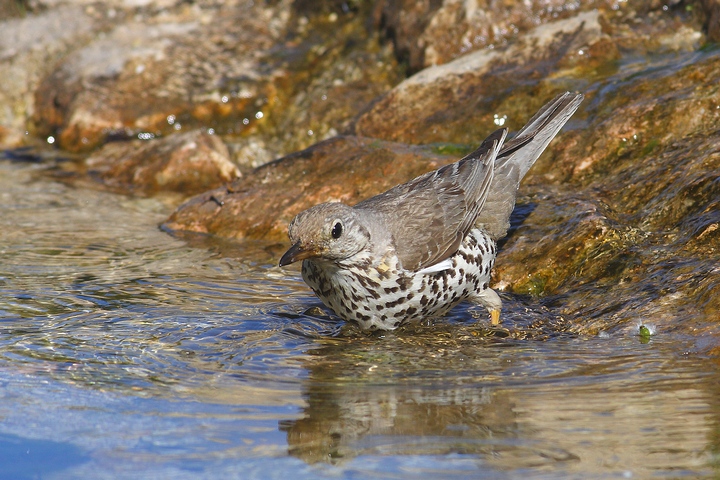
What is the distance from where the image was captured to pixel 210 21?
14789 mm

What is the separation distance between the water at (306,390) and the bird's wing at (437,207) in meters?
0.61

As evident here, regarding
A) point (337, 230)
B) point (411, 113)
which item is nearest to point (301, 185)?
point (411, 113)

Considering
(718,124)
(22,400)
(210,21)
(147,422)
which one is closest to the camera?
(147,422)

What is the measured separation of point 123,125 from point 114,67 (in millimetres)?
1124

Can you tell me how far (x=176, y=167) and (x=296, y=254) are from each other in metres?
6.47

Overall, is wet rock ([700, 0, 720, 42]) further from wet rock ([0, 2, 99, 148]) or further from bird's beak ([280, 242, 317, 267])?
wet rock ([0, 2, 99, 148])

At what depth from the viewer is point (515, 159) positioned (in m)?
7.53

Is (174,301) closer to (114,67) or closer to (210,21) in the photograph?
(114,67)

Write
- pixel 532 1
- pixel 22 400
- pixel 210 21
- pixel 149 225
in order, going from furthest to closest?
pixel 210 21
pixel 532 1
pixel 149 225
pixel 22 400

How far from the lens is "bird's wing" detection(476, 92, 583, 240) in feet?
23.6

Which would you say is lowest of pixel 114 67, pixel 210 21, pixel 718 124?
pixel 718 124

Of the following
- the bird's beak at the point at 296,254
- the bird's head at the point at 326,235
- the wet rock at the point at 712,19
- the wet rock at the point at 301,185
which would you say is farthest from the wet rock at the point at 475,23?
the bird's beak at the point at 296,254

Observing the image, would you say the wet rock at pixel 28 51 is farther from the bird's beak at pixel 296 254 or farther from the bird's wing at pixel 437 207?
the bird's beak at pixel 296 254

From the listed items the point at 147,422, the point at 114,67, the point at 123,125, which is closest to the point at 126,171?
the point at 123,125
